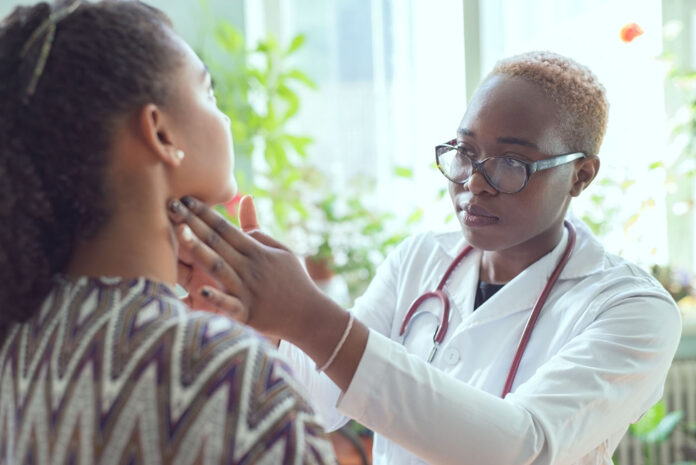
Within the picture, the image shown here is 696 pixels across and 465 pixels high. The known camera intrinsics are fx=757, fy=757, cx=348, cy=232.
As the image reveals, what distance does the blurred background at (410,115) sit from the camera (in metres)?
2.90

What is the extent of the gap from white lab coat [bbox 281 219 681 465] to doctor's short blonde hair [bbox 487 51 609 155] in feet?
0.68

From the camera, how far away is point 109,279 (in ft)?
2.57

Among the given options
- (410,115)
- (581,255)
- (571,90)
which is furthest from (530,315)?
(410,115)

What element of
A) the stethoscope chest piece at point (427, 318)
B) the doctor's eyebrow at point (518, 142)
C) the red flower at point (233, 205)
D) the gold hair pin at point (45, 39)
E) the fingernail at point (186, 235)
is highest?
the gold hair pin at point (45, 39)

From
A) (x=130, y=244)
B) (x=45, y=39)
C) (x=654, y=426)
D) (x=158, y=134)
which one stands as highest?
(x=45, y=39)

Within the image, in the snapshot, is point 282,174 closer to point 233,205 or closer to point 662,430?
point 233,205

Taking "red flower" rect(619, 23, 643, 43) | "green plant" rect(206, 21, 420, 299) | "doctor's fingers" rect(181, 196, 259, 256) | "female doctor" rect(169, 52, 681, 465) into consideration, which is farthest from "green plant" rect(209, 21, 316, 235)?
"doctor's fingers" rect(181, 196, 259, 256)

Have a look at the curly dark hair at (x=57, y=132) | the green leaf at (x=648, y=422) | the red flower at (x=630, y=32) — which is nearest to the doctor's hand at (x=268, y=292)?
the curly dark hair at (x=57, y=132)

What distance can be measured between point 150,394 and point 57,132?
0.28 metres

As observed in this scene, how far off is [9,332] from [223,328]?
24cm

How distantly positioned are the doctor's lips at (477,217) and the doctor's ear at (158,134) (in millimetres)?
686

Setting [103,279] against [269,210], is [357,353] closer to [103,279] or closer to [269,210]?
[103,279]

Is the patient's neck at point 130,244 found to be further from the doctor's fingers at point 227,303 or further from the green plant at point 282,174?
the green plant at point 282,174

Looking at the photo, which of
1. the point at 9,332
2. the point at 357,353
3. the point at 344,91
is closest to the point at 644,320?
the point at 357,353
